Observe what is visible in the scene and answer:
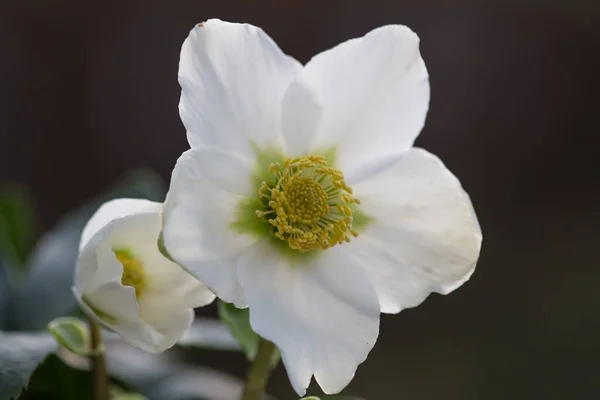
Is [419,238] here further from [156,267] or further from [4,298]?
[4,298]

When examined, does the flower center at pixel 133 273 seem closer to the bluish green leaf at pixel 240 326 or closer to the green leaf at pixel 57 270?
the bluish green leaf at pixel 240 326

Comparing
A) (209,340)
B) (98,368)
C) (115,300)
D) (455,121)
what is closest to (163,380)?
(209,340)

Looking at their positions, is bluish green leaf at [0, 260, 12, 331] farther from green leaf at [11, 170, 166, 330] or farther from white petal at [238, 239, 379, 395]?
white petal at [238, 239, 379, 395]

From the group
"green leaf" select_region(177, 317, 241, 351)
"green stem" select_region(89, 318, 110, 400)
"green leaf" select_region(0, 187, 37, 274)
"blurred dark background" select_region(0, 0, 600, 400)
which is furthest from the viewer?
"blurred dark background" select_region(0, 0, 600, 400)

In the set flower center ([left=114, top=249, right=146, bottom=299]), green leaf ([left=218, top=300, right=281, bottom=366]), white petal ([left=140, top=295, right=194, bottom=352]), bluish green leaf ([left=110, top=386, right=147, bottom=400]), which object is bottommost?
bluish green leaf ([left=110, top=386, right=147, bottom=400])

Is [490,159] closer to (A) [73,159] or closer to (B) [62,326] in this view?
(A) [73,159]

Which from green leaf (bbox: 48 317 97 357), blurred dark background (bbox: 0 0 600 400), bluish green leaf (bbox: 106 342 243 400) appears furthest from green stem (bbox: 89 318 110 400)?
blurred dark background (bbox: 0 0 600 400)
